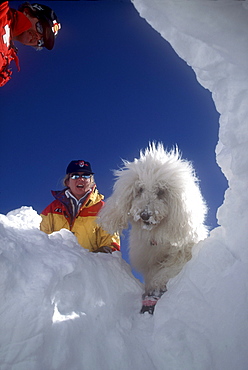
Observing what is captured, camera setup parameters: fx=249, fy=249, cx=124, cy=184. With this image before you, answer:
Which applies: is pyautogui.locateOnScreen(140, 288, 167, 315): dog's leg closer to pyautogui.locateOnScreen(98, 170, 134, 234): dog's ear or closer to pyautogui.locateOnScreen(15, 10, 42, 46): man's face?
pyautogui.locateOnScreen(98, 170, 134, 234): dog's ear

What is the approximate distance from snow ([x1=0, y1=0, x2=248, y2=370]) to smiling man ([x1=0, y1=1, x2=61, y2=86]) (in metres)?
1.20

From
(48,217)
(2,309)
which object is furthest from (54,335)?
(48,217)

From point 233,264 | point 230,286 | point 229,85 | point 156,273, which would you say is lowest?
point 230,286

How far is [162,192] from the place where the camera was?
258cm

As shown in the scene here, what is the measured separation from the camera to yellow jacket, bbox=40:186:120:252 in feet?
12.6

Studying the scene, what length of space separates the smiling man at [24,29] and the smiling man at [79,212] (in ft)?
6.52

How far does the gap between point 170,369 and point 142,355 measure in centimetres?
20

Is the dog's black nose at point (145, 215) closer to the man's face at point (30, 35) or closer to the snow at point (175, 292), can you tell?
the snow at point (175, 292)

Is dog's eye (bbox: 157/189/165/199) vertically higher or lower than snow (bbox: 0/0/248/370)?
higher

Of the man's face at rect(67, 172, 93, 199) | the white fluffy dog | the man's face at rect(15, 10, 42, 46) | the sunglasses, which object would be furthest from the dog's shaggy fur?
the man's face at rect(15, 10, 42, 46)

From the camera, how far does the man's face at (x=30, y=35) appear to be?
2.54 metres

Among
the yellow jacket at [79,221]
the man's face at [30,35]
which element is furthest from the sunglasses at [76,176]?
the man's face at [30,35]

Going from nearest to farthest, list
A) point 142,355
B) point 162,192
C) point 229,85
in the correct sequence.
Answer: point 142,355, point 229,85, point 162,192

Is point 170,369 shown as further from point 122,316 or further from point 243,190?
point 243,190
